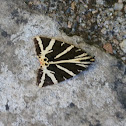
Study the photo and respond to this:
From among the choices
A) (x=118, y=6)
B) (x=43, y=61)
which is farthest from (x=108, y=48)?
(x=43, y=61)

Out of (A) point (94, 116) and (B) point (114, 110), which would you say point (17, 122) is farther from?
(B) point (114, 110)

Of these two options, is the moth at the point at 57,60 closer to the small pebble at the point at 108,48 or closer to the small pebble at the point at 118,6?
the small pebble at the point at 108,48

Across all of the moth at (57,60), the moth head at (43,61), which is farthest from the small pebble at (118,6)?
the moth head at (43,61)

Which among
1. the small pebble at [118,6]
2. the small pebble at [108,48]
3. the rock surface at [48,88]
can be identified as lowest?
the rock surface at [48,88]

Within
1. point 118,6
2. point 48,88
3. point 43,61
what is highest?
point 118,6

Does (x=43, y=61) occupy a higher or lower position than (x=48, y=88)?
higher

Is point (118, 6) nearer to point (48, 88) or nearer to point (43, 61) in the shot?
point (43, 61)

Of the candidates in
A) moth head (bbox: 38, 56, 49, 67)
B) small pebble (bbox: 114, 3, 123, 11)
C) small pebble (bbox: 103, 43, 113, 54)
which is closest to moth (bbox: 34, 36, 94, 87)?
moth head (bbox: 38, 56, 49, 67)
